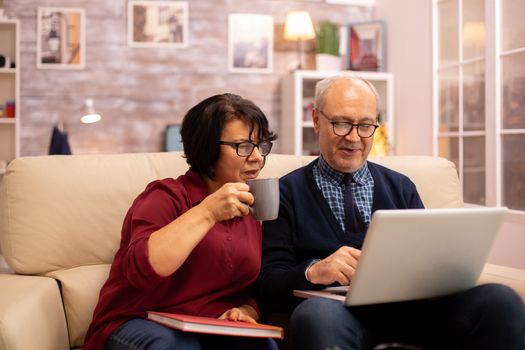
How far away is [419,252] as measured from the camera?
145 cm

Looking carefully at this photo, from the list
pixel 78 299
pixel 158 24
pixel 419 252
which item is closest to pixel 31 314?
pixel 78 299

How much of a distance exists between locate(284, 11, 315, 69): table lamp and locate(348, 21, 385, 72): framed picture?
0.42 metres

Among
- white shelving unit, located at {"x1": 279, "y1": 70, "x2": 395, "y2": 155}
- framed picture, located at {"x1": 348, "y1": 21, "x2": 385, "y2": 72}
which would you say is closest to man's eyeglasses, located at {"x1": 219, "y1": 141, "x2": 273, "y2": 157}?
white shelving unit, located at {"x1": 279, "y1": 70, "x2": 395, "y2": 155}

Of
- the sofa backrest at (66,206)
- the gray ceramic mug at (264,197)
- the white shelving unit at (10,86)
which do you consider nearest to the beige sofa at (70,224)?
the sofa backrest at (66,206)

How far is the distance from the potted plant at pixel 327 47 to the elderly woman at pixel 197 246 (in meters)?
3.64

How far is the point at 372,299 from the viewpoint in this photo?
58.1 inches

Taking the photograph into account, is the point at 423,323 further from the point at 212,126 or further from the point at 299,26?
the point at 299,26

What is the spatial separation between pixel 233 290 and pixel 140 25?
12.4 ft

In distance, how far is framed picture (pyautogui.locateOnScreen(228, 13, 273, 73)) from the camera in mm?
5285

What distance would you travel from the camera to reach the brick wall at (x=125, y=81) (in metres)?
5.00

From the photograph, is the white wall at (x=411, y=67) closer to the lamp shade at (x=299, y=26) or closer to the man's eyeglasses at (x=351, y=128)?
the lamp shade at (x=299, y=26)

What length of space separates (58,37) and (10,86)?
0.50 metres

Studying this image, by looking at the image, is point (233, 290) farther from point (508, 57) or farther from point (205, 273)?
point (508, 57)

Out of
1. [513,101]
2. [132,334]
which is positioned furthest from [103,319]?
[513,101]
